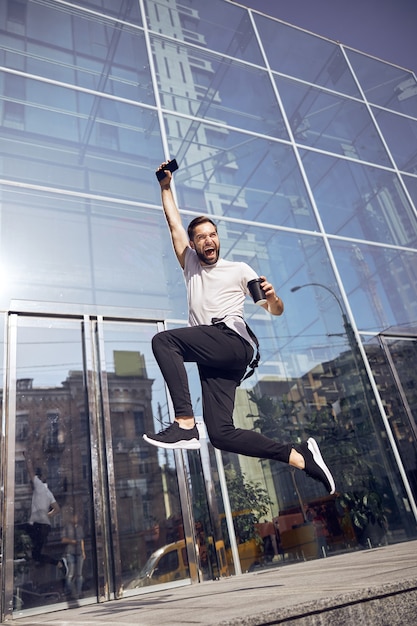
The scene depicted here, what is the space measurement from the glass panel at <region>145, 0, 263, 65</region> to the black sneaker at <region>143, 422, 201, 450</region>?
9833 mm

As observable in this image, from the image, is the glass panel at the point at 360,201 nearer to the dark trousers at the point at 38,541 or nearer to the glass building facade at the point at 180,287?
the glass building facade at the point at 180,287

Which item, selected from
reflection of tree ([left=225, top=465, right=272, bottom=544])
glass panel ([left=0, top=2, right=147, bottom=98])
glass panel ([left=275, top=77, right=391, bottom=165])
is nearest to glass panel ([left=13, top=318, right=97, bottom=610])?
reflection of tree ([left=225, top=465, right=272, bottom=544])

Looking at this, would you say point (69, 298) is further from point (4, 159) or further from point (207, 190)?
point (207, 190)

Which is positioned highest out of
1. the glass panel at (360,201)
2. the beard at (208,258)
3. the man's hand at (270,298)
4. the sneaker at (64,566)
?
the glass panel at (360,201)

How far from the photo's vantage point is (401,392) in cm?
755

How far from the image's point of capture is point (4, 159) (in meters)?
6.92

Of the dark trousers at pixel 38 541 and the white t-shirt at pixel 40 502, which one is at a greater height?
the white t-shirt at pixel 40 502

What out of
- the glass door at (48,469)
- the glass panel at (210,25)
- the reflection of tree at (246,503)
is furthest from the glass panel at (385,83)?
the glass door at (48,469)

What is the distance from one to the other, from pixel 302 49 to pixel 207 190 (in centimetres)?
615

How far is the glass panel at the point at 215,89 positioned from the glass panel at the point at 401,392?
5.13 m

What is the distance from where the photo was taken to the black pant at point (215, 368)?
2.58 metres

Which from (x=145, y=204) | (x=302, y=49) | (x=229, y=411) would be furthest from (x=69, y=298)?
(x=302, y=49)

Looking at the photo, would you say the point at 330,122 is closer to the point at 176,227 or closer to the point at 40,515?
the point at 176,227

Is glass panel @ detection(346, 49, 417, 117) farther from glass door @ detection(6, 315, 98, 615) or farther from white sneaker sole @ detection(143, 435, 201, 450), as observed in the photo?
white sneaker sole @ detection(143, 435, 201, 450)
